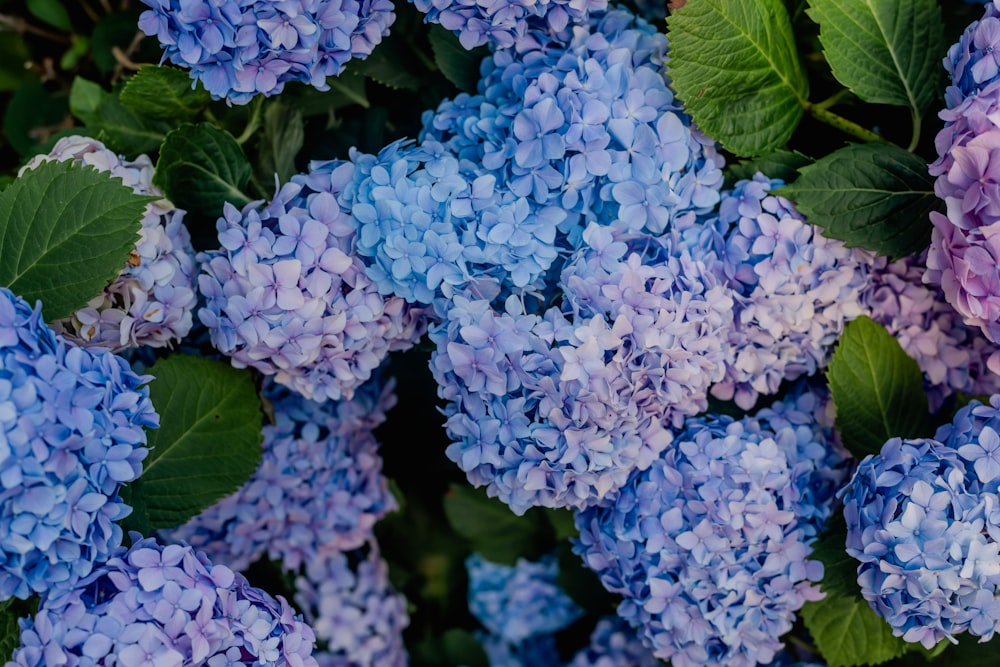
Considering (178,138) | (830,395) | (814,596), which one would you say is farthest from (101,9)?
(814,596)

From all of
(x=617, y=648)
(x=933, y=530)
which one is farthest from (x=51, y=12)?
(x=933, y=530)

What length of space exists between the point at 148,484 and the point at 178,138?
0.39 meters

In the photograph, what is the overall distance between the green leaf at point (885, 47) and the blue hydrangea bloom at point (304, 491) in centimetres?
69

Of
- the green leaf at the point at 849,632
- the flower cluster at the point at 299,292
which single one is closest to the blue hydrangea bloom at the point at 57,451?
the flower cluster at the point at 299,292

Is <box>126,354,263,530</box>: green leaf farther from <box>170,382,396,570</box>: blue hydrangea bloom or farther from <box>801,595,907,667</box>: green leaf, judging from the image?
<box>801,595,907,667</box>: green leaf

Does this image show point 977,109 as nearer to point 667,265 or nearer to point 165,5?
point 667,265

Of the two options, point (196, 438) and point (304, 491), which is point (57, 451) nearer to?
point (196, 438)

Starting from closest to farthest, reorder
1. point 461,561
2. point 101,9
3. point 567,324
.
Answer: point 567,324 < point 101,9 < point 461,561

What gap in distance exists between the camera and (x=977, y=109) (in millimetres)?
960

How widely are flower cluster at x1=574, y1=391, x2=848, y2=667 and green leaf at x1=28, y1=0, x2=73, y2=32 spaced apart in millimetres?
1038

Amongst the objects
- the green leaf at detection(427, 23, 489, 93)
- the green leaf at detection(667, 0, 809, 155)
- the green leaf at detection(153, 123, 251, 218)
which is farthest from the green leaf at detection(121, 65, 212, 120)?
the green leaf at detection(667, 0, 809, 155)

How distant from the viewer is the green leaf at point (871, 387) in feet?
3.71

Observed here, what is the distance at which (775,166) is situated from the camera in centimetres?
114

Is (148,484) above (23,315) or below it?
below
